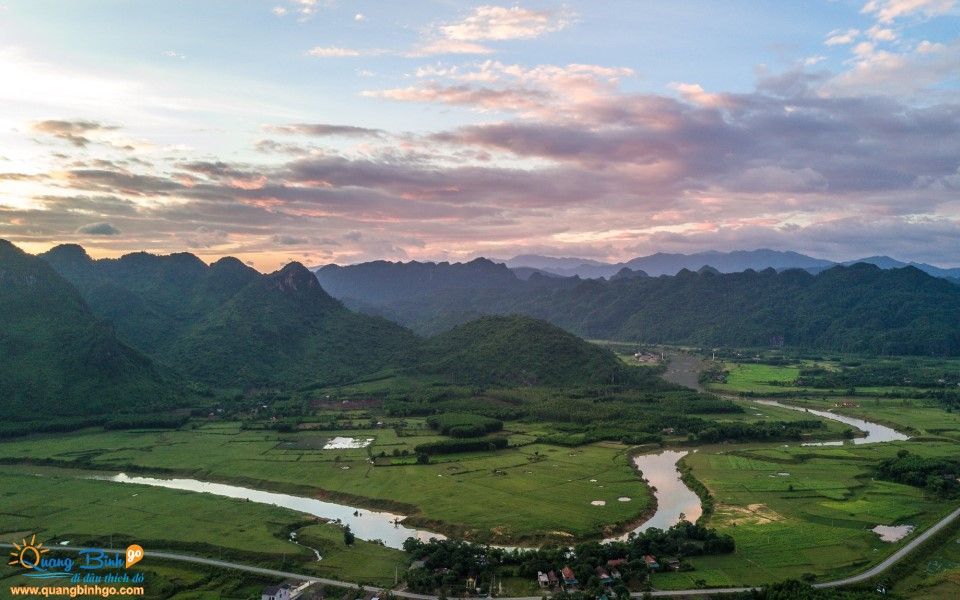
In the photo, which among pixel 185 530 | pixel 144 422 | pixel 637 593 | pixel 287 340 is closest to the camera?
pixel 637 593

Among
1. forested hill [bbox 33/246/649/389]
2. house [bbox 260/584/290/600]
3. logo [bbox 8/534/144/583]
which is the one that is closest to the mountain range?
forested hill [bbox 33/246/649/389]

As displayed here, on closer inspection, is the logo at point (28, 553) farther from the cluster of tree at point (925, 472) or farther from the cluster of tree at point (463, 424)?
the cluster of tree at point (925, 472)

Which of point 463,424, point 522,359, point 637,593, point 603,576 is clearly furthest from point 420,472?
point 522,359

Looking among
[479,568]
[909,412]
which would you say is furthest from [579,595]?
[909,412]

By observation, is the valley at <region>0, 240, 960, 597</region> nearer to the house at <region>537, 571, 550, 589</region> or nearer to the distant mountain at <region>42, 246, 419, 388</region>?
the house at <region>537, 571, 550, 589</region>

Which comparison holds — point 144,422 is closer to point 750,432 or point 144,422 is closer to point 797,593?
point 750,432

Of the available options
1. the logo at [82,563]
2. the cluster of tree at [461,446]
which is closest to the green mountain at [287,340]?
the cluster of tree at [461,446]

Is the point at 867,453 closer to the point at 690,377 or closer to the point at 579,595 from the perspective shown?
the point at 579,595
